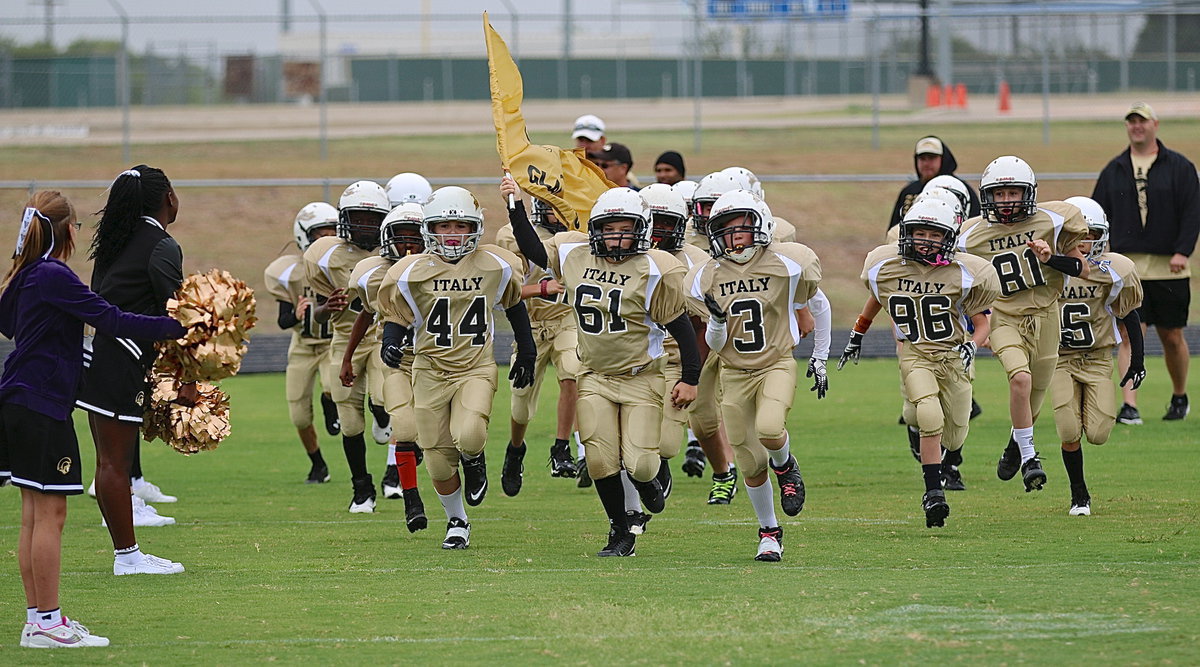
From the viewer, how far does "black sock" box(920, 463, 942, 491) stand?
8.18 m

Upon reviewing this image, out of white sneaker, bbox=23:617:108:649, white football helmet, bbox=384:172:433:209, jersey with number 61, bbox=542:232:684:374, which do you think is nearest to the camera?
white sneaker, bbox=23:617:108:649

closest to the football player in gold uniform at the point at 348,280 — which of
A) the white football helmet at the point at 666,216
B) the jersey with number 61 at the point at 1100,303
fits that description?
the white football helmet at the point at 666,216

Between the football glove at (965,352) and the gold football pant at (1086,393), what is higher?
the football glove at (965,352)

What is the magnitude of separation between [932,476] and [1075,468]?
3.31 feet

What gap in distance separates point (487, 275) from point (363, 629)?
2562 millimetres

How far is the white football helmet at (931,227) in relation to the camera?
27.1 ft

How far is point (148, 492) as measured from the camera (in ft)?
32.5

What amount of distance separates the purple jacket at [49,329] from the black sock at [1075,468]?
526 centimetres

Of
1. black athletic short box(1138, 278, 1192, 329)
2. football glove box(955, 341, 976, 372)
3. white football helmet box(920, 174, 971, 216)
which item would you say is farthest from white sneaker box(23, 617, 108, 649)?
black athletic short box(1138, 278, 1192, 329)

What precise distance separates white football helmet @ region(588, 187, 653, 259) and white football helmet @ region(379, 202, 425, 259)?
4.58 feet

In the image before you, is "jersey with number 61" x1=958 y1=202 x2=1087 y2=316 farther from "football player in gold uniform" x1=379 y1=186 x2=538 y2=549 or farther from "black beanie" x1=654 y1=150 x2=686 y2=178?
"football player in gold uniform" x1=379 y1=186 x2=538 y2=549

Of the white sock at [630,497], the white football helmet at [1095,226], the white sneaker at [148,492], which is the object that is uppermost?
the white football helmet at [1095,226]

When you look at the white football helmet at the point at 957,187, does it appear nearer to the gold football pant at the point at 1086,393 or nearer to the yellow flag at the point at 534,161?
the gold football pant at the point at 1086,393

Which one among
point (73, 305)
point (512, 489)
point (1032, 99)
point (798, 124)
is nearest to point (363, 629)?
point (73, 305)
